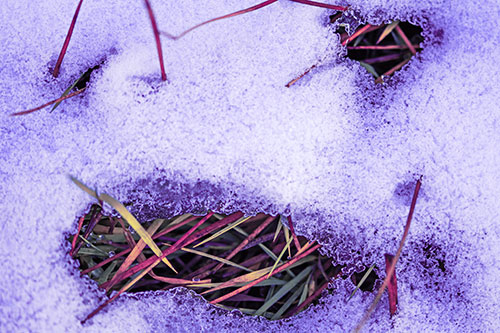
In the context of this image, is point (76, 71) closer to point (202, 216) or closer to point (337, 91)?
point (202, 216)

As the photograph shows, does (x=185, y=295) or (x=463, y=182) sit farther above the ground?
(x=463, y=182)

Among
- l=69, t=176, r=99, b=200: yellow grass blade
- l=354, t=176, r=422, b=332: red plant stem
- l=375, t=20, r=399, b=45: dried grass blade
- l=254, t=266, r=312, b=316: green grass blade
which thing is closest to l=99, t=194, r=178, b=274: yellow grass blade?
l=69, t=176, r=99, b=200: yellow grass blade

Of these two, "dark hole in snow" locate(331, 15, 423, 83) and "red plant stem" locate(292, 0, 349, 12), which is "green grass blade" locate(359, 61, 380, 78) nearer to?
"dark hole in snow" locate(331, 15, 423, 83)

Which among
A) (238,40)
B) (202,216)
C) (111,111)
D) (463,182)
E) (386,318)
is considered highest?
(238,40)

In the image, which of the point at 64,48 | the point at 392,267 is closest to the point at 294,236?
the point at 392,267

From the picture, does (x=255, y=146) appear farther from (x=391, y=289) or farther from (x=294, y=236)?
(x=391, y=289)

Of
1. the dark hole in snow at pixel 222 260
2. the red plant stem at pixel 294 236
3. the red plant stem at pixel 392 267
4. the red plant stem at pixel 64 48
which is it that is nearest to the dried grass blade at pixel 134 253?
the dark hole in snow at pixel 222 260

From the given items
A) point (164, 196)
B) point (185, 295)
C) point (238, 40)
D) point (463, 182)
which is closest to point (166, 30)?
point (238, 40)
